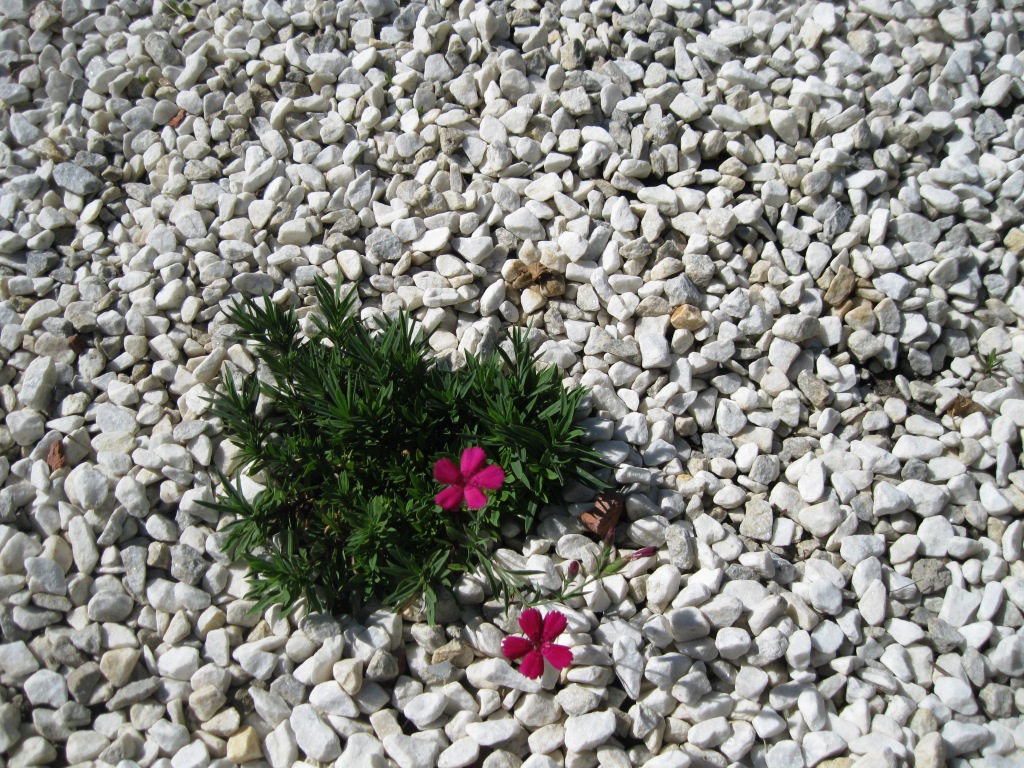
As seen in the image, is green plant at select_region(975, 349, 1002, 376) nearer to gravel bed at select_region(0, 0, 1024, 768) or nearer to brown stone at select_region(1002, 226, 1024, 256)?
gravel bed at select_region(0, 0, 1024, 768)

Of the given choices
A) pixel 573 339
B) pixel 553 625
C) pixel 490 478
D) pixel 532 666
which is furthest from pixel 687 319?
pixel 532 666

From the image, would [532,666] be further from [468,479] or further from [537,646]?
[468,479]

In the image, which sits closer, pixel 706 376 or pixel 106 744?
pixel 106 744

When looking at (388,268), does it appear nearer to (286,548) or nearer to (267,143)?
(267,143)

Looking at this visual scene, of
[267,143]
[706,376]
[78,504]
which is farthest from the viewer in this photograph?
[267,143]

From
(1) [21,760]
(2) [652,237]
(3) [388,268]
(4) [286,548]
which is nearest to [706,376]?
(2) [652,237]

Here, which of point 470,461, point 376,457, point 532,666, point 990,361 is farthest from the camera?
point 990,361

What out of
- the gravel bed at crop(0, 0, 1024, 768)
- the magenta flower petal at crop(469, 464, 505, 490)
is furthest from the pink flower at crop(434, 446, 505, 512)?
the gravel bed at crop(0, 0, 1024, 768)
